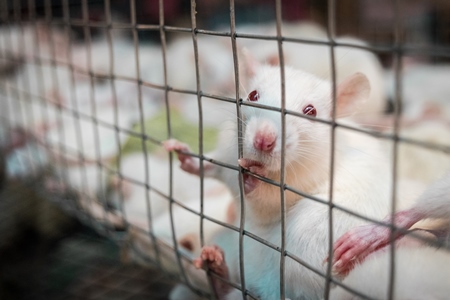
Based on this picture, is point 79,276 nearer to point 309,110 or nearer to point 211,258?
point 211,258

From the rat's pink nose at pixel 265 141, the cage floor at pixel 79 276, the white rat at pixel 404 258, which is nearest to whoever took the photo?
the white rat at pixel 404 258

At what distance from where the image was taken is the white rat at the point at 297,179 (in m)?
0.59

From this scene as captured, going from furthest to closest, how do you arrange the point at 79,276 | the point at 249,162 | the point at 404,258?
the point at 79,276
the point at 249,162
the point at 404,258

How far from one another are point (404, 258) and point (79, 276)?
143 centimetres

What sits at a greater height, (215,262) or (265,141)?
(265,141)

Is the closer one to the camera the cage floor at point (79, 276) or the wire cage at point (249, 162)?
the wire cage at point (249, 162)

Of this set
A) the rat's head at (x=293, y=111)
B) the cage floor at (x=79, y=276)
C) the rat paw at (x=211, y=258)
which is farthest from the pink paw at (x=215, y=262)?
the cage floor at (x=79, y=276)

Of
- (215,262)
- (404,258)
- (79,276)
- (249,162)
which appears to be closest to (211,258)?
(215,262)

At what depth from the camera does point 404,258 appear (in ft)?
1.59

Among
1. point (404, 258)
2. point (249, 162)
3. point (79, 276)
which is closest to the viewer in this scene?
point (404, 258)

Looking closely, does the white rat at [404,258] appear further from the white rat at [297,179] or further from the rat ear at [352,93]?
the rat ear at [352,93]

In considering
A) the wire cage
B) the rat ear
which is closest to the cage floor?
the wire cage

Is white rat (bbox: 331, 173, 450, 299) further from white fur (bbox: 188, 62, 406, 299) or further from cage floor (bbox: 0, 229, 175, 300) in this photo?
cage floor (bbox: 0, 229, 175, 300)

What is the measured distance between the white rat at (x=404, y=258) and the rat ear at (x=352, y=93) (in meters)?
0.20
